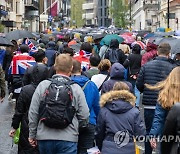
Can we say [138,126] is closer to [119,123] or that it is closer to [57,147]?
[119,123]

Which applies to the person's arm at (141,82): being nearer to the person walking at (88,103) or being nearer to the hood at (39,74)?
the person walking at (88,103)

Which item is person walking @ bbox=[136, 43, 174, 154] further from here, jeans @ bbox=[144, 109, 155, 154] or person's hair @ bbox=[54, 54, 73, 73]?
person's hair @ bbox=[54, 54, 73, 73]

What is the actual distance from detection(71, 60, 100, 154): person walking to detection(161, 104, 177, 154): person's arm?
84.0 inches

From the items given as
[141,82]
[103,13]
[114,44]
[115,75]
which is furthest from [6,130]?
[103,13]

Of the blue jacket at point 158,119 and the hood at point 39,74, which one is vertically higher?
the hood at point 39,74

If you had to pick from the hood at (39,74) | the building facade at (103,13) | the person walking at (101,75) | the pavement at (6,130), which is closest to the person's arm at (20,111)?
the hood at (39,74)

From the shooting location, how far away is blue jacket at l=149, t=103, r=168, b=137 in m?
6.63

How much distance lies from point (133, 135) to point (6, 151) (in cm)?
415

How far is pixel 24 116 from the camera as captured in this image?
7.87 metres

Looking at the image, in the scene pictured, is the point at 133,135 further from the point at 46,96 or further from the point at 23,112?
the point at 23,112

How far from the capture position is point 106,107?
Answer: 6.86 meters

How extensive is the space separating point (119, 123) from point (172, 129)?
1645 mm

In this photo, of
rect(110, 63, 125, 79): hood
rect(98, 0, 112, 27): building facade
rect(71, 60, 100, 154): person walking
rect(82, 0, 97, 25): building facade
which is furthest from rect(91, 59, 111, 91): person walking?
rect(82, 0, 97, 25): building facade

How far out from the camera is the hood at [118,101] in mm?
6762
